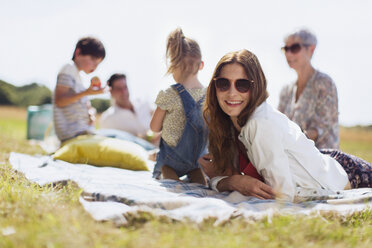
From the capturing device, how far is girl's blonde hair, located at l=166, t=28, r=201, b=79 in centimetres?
330

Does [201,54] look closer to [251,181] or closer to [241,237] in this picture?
[251,181]

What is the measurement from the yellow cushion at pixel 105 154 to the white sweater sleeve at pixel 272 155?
197 cm

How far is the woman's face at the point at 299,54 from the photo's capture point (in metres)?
4.46

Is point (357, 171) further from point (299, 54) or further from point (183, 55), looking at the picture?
point (299, 54)

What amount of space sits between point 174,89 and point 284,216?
5.52 feet

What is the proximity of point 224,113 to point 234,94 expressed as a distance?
1.01 feet

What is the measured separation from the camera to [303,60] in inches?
176

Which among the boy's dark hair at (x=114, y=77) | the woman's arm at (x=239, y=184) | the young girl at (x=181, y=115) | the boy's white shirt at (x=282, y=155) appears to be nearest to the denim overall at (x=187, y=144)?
the young girl at (x=181, y=115)

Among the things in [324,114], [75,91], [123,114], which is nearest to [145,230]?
[324,114]

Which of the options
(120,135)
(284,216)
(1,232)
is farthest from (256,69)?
(120,135)

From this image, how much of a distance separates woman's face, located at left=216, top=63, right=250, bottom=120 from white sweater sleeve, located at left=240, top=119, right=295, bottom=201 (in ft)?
0.86

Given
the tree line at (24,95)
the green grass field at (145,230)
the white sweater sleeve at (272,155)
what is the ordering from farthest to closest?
the tree line at (24,95) < the white sweater sleeve at (272,155) < the green grass field at (145,230)

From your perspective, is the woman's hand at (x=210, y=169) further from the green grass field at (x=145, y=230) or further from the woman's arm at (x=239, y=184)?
the green grass field at (x=145, y=230)

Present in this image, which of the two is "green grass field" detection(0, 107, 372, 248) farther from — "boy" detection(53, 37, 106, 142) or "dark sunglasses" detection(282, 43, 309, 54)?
"dark sunglasses" detection(282, 43, 309, 54)
